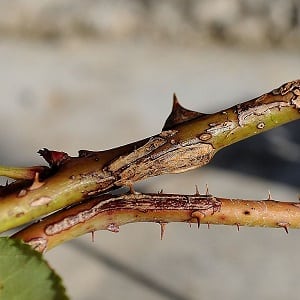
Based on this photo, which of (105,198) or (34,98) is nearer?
(105,198)

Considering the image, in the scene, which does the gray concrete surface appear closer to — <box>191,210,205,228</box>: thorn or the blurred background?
the blurred background

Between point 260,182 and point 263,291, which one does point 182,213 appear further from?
point 260,182

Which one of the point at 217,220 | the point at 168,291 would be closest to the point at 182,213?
the point at 217,220

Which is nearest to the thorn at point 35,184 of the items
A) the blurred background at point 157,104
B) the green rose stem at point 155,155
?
the green rose stem at point 155,155

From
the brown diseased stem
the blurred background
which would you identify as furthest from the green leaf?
the blurred background

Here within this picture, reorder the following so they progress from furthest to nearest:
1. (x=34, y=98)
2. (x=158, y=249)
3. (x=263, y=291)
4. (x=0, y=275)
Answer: (x=34, y=98) → (x=158, y=249) → (x=263, y=291) → (x=0, y=275)

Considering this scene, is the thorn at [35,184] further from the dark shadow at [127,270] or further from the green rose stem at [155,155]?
the dark shadow at [127,270]
